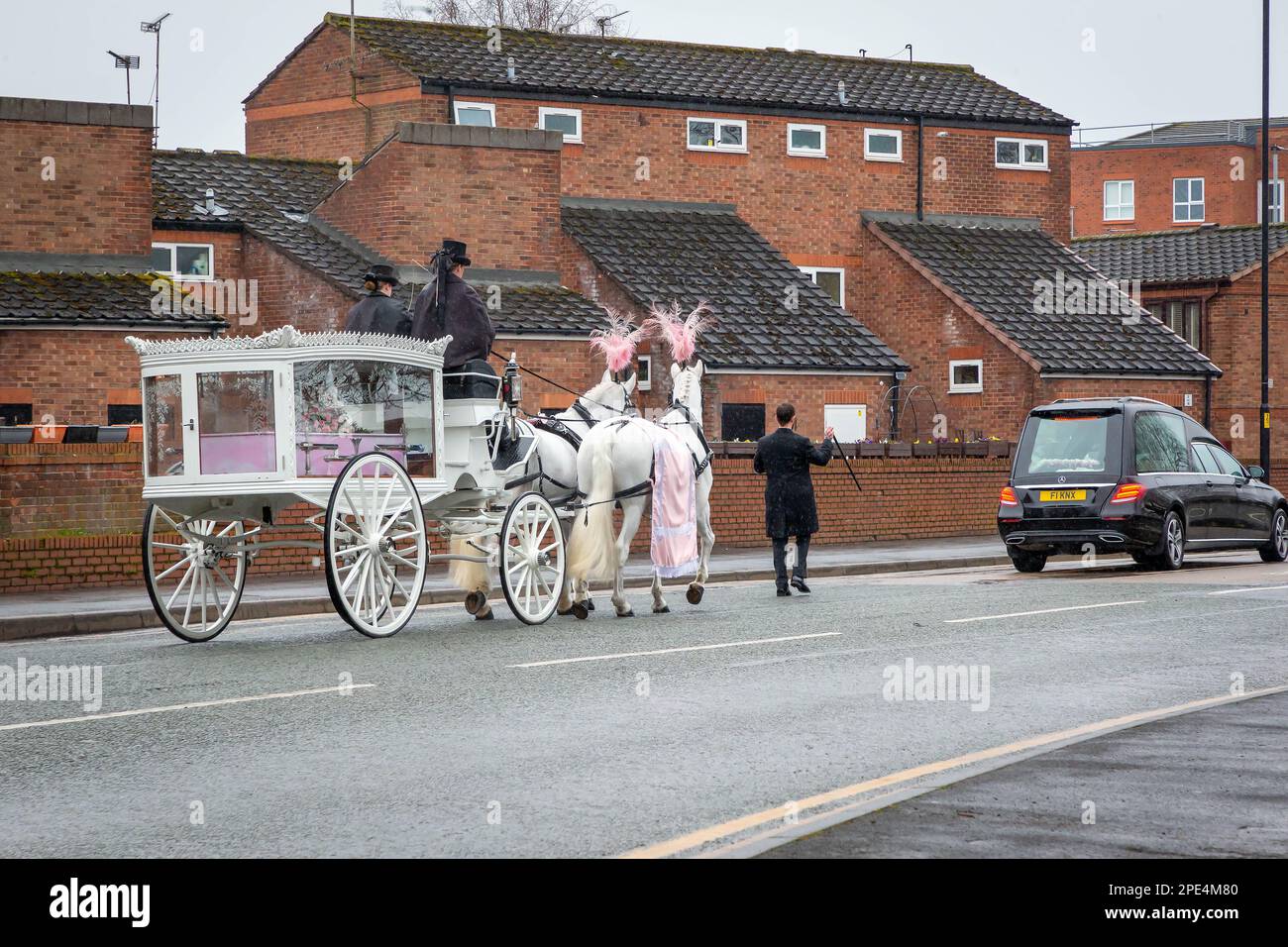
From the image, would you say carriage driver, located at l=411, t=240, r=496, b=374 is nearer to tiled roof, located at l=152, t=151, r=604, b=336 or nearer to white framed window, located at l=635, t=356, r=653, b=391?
tiled roof, located at l=152, t=151, r=604, b=336

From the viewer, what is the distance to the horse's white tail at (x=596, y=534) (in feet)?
53.4

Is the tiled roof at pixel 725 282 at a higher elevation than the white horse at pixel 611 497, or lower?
higher

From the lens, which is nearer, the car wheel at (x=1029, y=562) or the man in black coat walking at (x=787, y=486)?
the man in black coat walking at (x=787, y=486)

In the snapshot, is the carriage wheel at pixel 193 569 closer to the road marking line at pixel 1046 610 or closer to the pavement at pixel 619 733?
the pavement at pixel 619 733

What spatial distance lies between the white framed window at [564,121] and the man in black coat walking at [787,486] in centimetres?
2125

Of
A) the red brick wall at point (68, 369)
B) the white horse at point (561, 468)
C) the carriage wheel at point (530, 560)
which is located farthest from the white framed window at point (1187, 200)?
the carriage wheel at point (530, 560)

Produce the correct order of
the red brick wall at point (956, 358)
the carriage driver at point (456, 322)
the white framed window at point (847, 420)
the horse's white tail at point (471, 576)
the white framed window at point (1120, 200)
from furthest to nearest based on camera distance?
the white framed window at point (1120, 200) → the red brick wall at point (956, 358) → the white framed window at point (847, 420) → the horse's white tail at point (471, 576) → the carriage driver at point (456, 322)

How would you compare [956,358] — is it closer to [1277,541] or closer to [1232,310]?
[1232,310]

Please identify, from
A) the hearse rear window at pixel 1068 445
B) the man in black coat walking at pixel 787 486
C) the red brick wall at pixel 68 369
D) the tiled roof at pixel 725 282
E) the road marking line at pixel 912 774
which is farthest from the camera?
the tiled roof at pixel 725 282

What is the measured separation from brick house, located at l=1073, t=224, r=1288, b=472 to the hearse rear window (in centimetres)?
2472

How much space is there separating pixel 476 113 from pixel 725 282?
6.54 metres

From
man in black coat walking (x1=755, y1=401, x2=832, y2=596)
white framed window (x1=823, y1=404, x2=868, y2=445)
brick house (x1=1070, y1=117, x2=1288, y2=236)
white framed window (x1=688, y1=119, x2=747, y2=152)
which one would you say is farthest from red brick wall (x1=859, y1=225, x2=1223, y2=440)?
brick house (x1=1070, y1=117, x2=1288, y2=236)

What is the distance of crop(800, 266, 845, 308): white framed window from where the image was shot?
43000 millimetres
